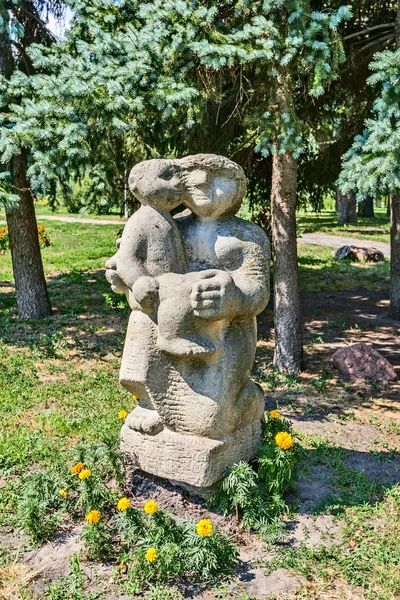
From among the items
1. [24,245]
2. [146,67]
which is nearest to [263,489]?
[146,67]

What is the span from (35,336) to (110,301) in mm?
1914

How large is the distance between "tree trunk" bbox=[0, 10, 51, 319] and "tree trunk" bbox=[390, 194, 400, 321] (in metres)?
5.97

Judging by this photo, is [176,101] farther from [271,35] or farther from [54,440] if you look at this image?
[54,440]

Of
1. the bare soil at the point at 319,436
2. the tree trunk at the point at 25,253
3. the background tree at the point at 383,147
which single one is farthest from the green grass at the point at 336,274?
the background tree at the point at 383,147

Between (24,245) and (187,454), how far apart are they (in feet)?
20.0

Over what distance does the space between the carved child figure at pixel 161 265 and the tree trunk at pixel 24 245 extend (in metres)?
5.24

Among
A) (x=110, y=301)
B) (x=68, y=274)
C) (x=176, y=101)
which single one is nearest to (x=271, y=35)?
(x=176, y=101)

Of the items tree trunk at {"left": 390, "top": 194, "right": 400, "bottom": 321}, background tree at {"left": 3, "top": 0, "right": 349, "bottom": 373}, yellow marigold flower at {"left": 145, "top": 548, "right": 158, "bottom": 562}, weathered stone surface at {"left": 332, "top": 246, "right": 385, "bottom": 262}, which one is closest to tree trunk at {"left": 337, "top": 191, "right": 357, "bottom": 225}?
weathered stone surface at {"left": 332, "top": 246, "right": 385, "bottom": 262}

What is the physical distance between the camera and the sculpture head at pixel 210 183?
374 cm

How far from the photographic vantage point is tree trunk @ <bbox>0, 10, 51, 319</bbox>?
27.5 ft

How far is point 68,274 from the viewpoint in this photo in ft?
44.5

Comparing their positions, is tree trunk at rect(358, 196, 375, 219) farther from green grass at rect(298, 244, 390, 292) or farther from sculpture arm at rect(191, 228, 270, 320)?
sculpture arm at rect(191, 228, 270, 320)

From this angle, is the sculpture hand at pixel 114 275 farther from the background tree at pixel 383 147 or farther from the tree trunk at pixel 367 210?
the tree trunk at pixel 367 210

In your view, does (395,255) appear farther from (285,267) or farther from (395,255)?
(285,267)
